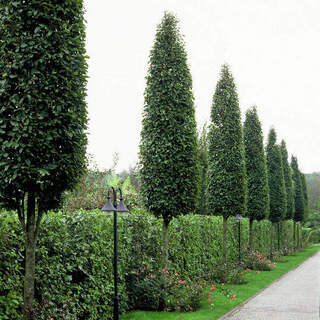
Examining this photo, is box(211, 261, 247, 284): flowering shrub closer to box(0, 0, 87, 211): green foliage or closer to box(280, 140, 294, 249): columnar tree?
box(0, 0, 87, 211): green foliage

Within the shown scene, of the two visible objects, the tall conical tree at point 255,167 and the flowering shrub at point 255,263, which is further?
the tall conical tree at point 255,167

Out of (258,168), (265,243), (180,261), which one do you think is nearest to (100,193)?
(180,261)

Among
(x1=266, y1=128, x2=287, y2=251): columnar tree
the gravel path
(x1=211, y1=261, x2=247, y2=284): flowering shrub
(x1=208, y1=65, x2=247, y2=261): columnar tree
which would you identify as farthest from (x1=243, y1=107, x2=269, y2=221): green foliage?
(x1=211, y1=261, x2=247, y2=284): flowering shrub

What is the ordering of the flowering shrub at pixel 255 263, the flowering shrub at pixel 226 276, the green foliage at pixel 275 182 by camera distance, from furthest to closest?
the green foliage at pixel 275 182, the flowering shrub at pixel 255 263, the flowering shrub at pixel 226 276

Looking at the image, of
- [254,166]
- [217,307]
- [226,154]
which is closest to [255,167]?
[254,166]

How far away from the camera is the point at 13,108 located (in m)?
5.96

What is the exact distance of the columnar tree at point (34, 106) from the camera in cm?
591

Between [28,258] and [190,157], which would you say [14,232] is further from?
[190,157]

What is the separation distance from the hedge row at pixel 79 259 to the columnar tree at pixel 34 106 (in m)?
0.48

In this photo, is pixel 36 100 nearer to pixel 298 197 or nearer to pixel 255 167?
pixel 255 167

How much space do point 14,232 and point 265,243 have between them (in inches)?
1007

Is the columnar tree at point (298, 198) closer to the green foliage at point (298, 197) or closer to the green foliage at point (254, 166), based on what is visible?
the green foliage at point (298, 197)

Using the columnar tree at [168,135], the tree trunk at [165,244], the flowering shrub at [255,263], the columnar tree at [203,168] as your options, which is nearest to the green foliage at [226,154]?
the flowering shrub at [255,263]

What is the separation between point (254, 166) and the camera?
950 inches
